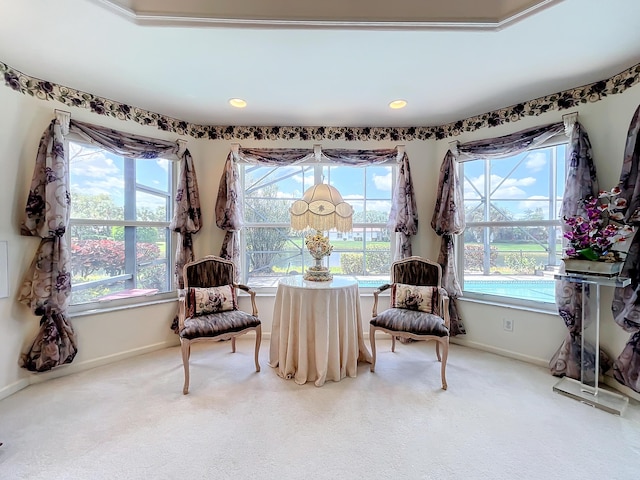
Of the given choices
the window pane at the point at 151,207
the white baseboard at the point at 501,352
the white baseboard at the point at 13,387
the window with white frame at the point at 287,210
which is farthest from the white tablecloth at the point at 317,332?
the white baseboard at the point at 13,387

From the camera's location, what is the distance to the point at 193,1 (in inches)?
67.0

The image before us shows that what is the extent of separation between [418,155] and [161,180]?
301cm

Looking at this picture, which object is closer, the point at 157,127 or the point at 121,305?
the point at 121,305

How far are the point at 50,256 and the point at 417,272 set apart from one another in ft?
10.7

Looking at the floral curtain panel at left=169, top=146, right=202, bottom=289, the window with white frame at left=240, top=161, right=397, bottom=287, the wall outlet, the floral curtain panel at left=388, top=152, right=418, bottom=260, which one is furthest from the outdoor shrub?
the floral curtain panel at left=169, top=146, right=202, bottom=289

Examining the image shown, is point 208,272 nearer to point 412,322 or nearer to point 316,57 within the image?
point 412,322

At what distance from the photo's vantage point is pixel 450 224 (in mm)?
3242

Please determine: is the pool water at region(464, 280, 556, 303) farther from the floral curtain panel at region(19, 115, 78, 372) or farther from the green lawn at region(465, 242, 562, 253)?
the floral curtain panel at region(19, 115, 78, 372)

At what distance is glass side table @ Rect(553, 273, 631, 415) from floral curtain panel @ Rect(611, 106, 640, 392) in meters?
0.13

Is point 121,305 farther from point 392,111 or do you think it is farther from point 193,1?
point 392,111

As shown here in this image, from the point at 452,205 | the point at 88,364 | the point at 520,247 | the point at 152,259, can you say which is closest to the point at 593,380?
the point at 520,247

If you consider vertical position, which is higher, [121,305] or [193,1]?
[193,1]

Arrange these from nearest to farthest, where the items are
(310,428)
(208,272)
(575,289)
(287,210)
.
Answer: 1. (310,428)
2. (575,289)
3. (208,272)
4. (287,210)

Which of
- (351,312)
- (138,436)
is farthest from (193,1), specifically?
(138,436)
